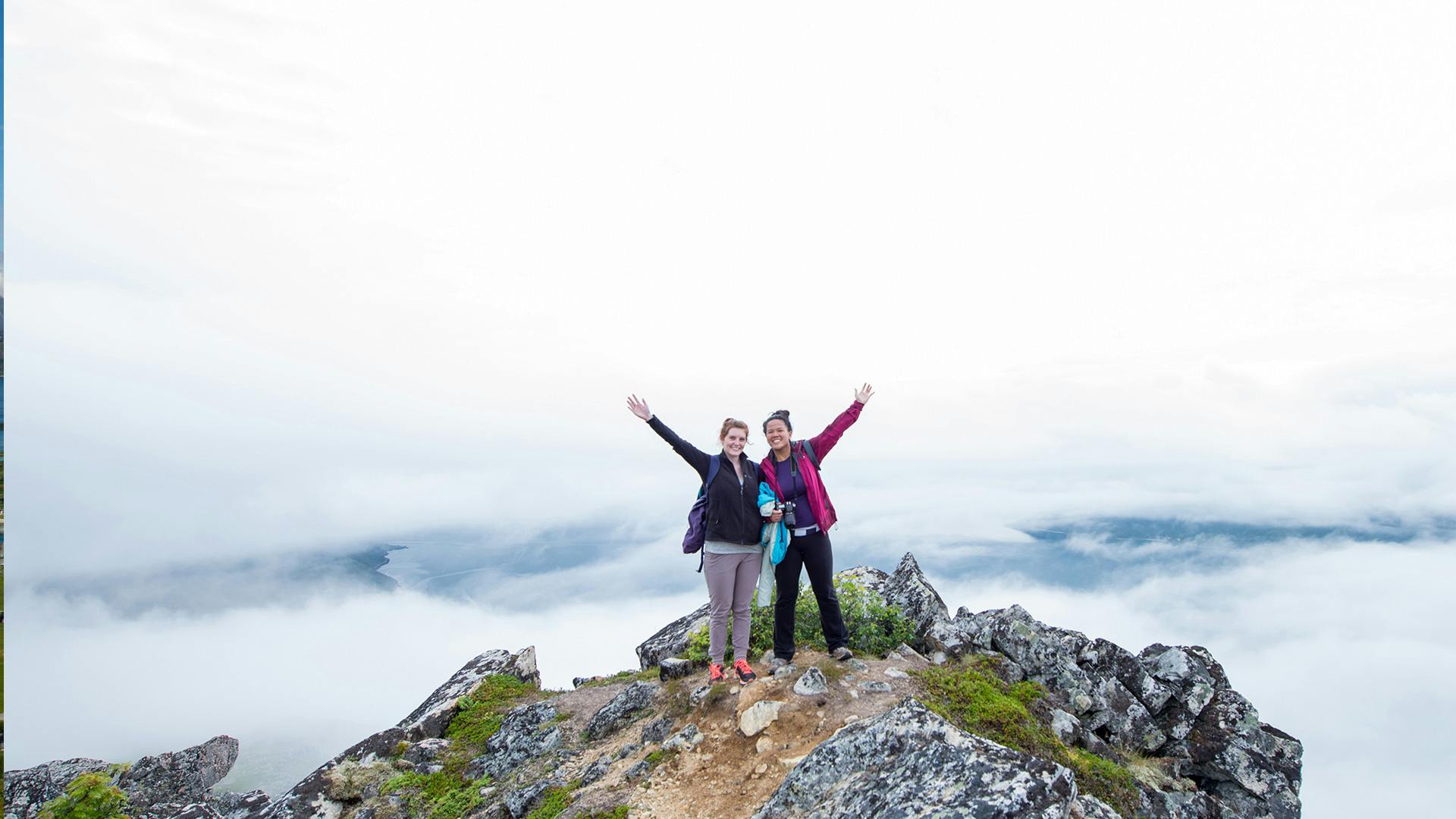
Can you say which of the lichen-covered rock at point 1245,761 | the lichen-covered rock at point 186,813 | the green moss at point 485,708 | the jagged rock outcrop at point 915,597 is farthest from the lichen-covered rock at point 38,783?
the lichen-covered rock at point 1245,761

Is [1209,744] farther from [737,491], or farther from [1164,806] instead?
[737,491]

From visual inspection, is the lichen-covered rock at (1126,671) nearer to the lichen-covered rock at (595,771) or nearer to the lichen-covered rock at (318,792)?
the lichen-covered rock at (595,771)

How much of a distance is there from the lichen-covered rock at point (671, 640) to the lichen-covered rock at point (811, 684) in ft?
18.9

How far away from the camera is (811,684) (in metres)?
12.3

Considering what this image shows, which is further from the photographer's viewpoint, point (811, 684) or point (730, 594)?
point (730, 594)

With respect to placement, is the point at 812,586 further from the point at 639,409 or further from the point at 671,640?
the point at 671,640

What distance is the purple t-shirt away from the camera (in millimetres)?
12477

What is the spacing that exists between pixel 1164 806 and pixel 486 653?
15878 mm

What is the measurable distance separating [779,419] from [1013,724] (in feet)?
19.4

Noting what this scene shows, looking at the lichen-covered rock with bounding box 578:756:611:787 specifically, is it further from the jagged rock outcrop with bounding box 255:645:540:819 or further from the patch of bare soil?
the jagged rock outcrop with bounding box 255:645:540:819

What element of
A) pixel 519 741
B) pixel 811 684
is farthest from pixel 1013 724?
pixel 519 741

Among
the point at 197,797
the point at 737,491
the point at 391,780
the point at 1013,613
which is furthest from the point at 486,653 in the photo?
the point at 1013,613

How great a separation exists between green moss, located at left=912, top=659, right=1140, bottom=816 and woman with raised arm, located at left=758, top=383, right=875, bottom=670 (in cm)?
237

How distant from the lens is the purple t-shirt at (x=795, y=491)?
12477 mm
